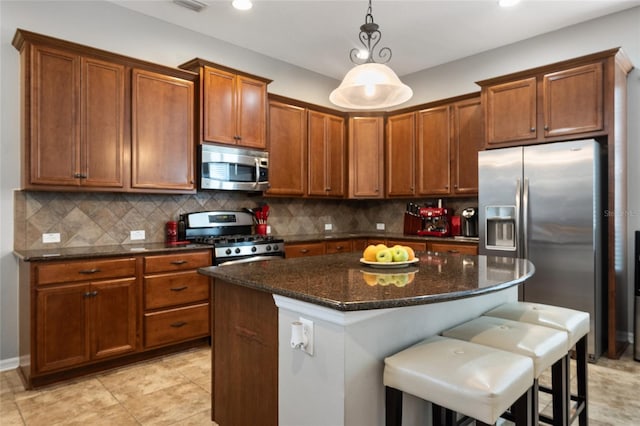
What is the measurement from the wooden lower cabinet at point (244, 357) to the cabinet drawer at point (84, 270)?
50.6 inches

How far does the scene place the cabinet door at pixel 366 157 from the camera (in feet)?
17.0

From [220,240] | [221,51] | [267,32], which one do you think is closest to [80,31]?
[221,51]

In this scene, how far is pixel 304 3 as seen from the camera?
357 centimetres

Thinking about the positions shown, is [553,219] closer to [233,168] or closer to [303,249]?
[303,249]

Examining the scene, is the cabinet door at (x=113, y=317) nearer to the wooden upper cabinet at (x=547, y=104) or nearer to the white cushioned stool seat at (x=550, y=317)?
the white cushioned stool seat at (x=550, y=317)

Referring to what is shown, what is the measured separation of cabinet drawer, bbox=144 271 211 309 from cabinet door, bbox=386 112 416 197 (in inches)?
105

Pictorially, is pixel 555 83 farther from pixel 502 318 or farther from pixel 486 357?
pixel 486 357

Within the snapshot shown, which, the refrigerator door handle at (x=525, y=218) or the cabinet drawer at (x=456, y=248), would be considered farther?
the cabinet drawer at (x=456, y=248)

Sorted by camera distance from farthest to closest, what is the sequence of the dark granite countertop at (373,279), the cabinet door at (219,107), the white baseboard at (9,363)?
A: the cabinet door at (219,107) → the white baseboard at (9,363) → the dark granite countertop at (373,279)

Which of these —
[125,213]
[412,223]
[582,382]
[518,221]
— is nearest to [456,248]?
[518,221]

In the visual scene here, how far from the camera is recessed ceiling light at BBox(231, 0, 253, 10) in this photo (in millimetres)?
3506

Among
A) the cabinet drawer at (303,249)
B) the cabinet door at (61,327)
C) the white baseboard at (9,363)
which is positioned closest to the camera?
the cabinet door at (61,327)

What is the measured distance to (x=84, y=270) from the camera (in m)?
2.88

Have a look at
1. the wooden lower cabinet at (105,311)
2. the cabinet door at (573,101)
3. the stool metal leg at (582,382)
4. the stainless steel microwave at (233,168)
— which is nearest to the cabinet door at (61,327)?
the wooden lower cabinet at (105,311)
